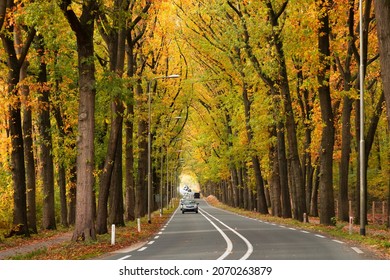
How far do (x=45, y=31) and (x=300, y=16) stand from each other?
10526 mm

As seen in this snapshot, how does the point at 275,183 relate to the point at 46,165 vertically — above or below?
below

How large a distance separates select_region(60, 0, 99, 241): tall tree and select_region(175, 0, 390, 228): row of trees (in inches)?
343

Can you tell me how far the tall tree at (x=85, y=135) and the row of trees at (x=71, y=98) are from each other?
0.03 metres

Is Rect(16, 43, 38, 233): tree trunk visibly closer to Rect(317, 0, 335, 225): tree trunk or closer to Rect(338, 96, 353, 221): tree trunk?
Rect(317, 0, 335, 225): tree trunk

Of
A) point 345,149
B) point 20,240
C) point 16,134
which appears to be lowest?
point 20,240

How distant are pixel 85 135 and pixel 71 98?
32.2 feet

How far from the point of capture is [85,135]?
63.8 feet

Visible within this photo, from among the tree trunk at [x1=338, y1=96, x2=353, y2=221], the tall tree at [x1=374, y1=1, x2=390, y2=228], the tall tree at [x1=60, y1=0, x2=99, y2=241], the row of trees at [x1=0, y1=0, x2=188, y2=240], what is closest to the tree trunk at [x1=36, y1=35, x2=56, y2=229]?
the row of trees at [x1=0, y1=0, x2=188, y2=240]

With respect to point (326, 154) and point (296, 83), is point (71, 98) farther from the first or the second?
point (296, 83)

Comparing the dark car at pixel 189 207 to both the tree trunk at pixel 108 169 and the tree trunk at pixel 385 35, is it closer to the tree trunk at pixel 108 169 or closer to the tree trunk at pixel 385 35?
the tree trunk at pixel 108 169

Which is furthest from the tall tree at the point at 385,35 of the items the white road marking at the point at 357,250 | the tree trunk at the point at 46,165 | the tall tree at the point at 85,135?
the tree trunk at the point at 46,165

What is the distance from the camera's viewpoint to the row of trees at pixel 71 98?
63.4 feet

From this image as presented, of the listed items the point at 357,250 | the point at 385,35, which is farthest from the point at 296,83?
the point at 357,250
